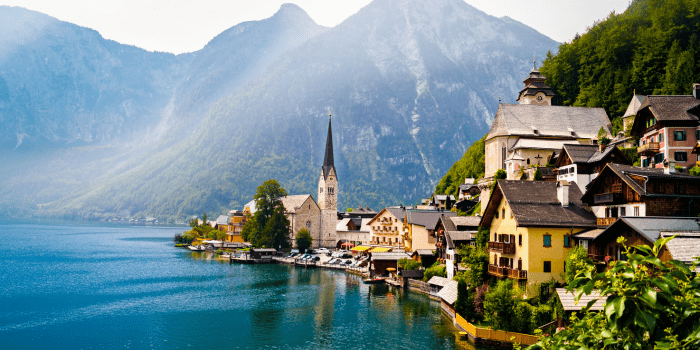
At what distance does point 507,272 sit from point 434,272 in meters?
23.9

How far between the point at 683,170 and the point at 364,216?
121096 mm

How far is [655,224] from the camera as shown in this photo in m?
33.8

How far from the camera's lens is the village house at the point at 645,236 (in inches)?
1162

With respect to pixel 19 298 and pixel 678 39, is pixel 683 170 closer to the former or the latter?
pixel 678 39

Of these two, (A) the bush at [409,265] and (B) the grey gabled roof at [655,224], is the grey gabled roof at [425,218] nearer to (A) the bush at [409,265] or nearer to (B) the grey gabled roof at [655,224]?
(A) the bush at [409,265]

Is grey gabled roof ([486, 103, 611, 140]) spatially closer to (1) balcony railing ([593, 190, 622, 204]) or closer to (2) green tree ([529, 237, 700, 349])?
(1) balcony railing ([593, 190, 622, 204])

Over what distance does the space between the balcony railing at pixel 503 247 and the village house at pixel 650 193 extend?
7182mm

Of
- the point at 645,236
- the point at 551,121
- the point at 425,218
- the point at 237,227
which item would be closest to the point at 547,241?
the point at 645,236

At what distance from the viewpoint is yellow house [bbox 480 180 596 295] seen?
40.3 metres

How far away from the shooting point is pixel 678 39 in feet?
278

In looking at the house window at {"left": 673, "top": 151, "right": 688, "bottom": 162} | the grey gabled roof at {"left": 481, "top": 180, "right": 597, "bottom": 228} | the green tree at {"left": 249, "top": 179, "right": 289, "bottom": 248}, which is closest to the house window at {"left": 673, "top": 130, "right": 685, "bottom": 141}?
the house window at {"left": 673, "top": 151, "right": 688, "bottom": 162}

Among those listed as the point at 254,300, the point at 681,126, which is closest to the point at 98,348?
the point at 254,300

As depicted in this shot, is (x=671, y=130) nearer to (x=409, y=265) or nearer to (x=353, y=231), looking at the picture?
(x=409, y=265)

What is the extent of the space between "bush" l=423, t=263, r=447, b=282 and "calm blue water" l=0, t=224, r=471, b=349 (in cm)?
506
